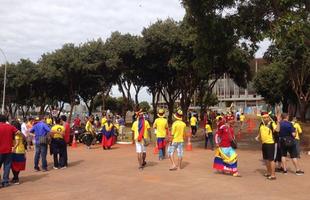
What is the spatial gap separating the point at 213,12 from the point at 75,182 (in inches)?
446

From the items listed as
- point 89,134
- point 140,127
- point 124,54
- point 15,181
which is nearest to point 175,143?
point 140,127

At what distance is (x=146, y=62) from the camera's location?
42500mm

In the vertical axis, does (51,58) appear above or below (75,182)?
above

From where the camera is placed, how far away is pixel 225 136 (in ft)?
45.0

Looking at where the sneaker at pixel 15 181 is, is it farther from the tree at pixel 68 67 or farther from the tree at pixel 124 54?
the tree at pixel 68 67

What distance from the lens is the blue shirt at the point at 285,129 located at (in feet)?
45.3

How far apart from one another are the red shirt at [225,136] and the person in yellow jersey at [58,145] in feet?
16.2

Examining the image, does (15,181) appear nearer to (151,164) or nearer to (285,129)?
(151,164)

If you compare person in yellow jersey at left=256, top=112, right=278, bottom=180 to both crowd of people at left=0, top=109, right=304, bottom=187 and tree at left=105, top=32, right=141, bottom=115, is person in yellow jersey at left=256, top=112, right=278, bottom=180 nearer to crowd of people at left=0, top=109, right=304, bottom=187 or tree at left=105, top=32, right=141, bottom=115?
crowd of people at left=0, top=109, right=304, bottom=187

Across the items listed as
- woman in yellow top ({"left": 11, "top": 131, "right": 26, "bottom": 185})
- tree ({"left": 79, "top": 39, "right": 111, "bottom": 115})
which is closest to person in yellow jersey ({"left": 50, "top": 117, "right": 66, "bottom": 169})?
woman in yellow top ({"left": 11, "top": 131, "right": 26, "bottom": 185})

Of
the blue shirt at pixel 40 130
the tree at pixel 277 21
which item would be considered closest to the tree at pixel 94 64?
the tree at pixel 277 21

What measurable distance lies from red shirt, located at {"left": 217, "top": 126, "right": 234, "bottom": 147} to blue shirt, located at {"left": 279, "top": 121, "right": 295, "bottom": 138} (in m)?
1.38

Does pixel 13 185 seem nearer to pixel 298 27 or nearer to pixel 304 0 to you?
pixel 298 27

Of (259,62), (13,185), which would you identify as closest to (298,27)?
(13,185)
